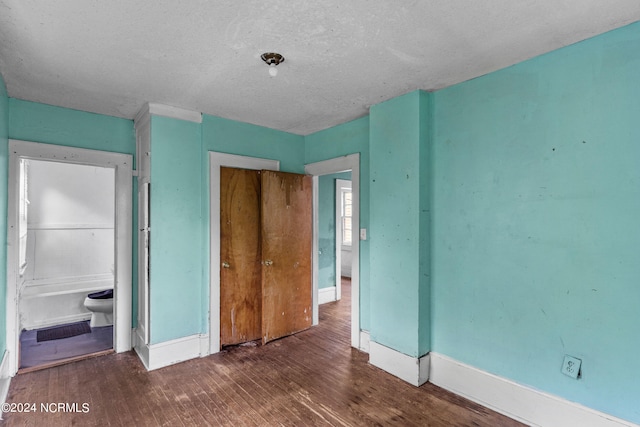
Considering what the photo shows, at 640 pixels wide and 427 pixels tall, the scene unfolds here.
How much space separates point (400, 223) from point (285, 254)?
1439 mm

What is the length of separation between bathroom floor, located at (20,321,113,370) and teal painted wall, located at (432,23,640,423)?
10.9 ft

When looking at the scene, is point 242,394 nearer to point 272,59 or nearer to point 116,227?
point 116,227

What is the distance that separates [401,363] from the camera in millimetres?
2598

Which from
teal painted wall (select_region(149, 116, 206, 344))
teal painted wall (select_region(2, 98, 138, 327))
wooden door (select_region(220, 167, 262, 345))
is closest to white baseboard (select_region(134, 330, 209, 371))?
teal painted wall (select_region(149, 116, 206, 344))

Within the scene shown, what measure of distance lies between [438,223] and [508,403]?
51.5 inches

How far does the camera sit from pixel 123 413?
2146 millimetres

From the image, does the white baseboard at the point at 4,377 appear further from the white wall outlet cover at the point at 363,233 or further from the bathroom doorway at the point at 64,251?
the white wall outlet cover at the point at 363,233

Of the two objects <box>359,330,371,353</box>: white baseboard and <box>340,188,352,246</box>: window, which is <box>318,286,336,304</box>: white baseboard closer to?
<box>359,330,371,353</box>: white baseboard

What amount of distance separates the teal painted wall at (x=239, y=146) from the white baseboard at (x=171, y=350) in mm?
151

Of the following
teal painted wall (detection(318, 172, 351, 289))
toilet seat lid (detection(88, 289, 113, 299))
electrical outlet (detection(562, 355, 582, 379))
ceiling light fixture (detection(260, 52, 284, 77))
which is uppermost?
ceiling light fixture (detection(260, 52, 284, 77))

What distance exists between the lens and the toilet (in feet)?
12.3

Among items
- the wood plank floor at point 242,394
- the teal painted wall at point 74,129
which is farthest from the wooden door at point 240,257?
the teal painted wall at point 74,129

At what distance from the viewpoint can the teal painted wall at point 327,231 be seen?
496cm

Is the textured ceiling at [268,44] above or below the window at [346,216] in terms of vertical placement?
above
